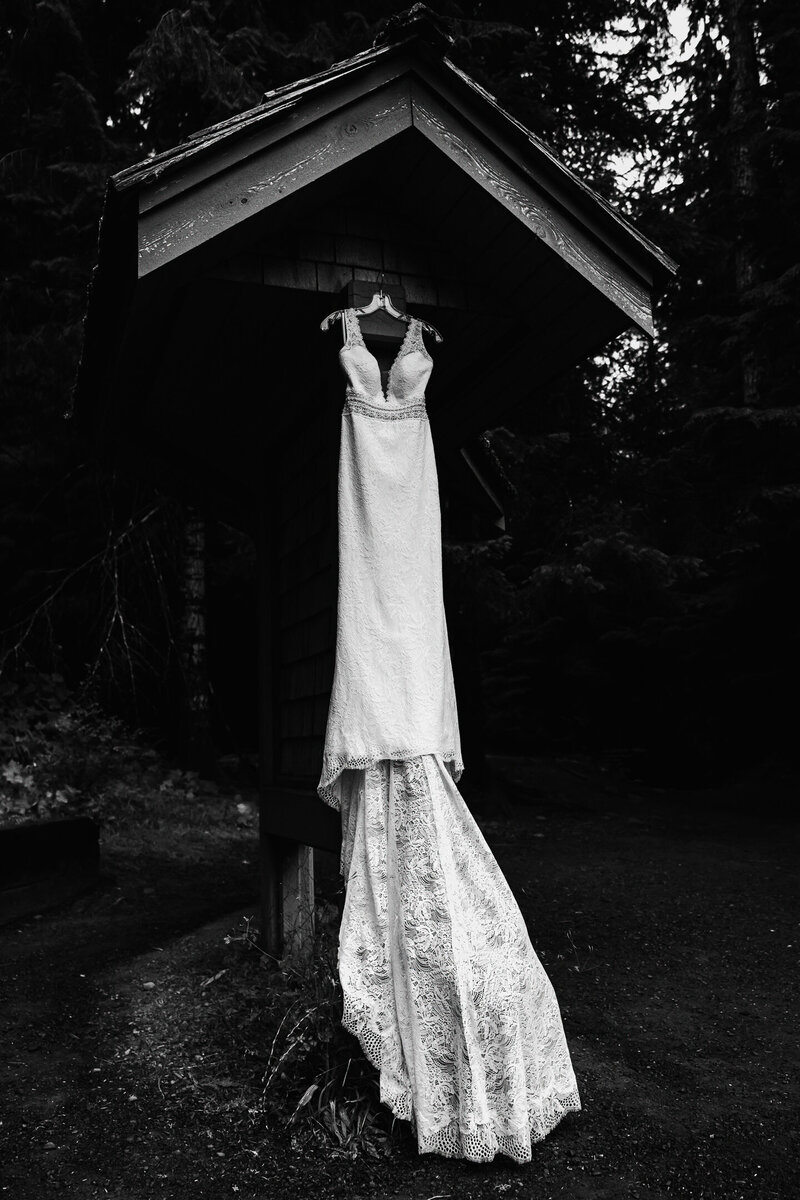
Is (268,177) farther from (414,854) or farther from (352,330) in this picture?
(414,854)

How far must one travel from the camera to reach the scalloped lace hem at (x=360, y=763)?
3.17 metres

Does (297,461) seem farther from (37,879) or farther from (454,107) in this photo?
(37,879)

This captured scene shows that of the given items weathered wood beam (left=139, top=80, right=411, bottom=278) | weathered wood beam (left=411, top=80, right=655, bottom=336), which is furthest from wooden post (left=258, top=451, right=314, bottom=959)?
weathered wood beam (left=411, top=80, right=655, bottom=336)

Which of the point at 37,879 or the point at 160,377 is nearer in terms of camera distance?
the point at 160,377

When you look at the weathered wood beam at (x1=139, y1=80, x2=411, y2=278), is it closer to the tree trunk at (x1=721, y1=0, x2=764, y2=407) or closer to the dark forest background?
the dark forest background

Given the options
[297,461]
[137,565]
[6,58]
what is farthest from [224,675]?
[297,461]

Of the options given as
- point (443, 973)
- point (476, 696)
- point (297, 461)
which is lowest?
point (443, 973)

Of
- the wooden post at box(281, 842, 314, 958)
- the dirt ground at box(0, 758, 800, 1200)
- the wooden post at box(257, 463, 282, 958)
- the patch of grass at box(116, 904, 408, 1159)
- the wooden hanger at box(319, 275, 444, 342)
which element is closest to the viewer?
the dirt ground at box(0, 758, 800, 1200)

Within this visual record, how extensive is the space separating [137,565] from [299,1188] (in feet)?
23.2

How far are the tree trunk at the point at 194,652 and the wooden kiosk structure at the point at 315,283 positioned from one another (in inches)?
186

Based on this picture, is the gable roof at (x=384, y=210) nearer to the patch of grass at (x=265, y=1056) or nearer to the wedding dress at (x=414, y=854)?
the wedding dress at (x=414, y=854)

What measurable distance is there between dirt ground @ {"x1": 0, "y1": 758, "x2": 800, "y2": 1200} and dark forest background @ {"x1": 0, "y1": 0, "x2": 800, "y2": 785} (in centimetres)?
253

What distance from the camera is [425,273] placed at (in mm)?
3820

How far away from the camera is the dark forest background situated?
8141 mm
